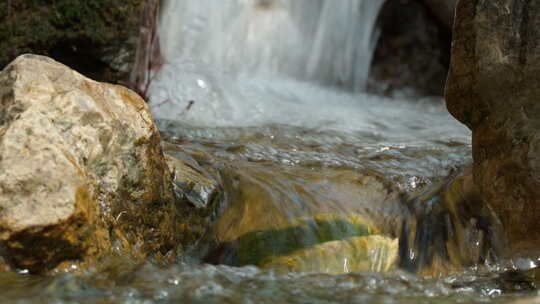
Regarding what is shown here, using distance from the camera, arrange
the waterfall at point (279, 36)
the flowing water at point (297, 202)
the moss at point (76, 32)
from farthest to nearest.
Result: the waterfall at point (279, 36) < the moss at point (76, 32) < the flowing water at point (297, 202)

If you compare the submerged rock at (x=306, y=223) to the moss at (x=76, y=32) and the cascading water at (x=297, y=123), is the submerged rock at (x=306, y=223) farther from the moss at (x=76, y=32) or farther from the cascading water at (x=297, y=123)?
the moss at (x=76, y=32)

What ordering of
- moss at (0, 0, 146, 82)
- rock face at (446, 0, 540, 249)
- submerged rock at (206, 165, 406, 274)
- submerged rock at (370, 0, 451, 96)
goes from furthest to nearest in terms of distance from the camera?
submerged rock at (370, 0, 451, 96) → moss at (0, 0, 146, 82) → submerged rock at (206, 165, 406, 274) → rock face at (446, 0, 540, 249)

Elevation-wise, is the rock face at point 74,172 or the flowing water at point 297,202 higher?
the rock face at point 74,172

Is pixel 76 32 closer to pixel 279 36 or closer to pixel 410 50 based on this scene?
pixel 279 36

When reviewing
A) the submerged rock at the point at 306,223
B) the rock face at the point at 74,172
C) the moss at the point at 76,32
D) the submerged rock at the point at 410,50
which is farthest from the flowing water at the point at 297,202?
the submerged rock at the point at 410,50

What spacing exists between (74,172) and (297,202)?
1.26 metres

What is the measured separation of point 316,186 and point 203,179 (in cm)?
61

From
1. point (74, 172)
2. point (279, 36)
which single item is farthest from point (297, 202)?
point (279, 36)

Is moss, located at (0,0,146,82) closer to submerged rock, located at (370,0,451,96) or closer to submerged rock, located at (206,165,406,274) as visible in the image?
submerged rock, located at (206,165,406,274)

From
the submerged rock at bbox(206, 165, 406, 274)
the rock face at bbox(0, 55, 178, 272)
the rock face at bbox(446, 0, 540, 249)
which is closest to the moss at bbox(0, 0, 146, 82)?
the submerged rock at bbox(206, 165, 406, 274)

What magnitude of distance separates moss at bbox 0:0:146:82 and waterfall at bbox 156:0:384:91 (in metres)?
1.41

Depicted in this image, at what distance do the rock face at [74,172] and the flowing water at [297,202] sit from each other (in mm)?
119

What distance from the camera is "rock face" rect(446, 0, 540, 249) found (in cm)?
279

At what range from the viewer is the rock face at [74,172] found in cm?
217
